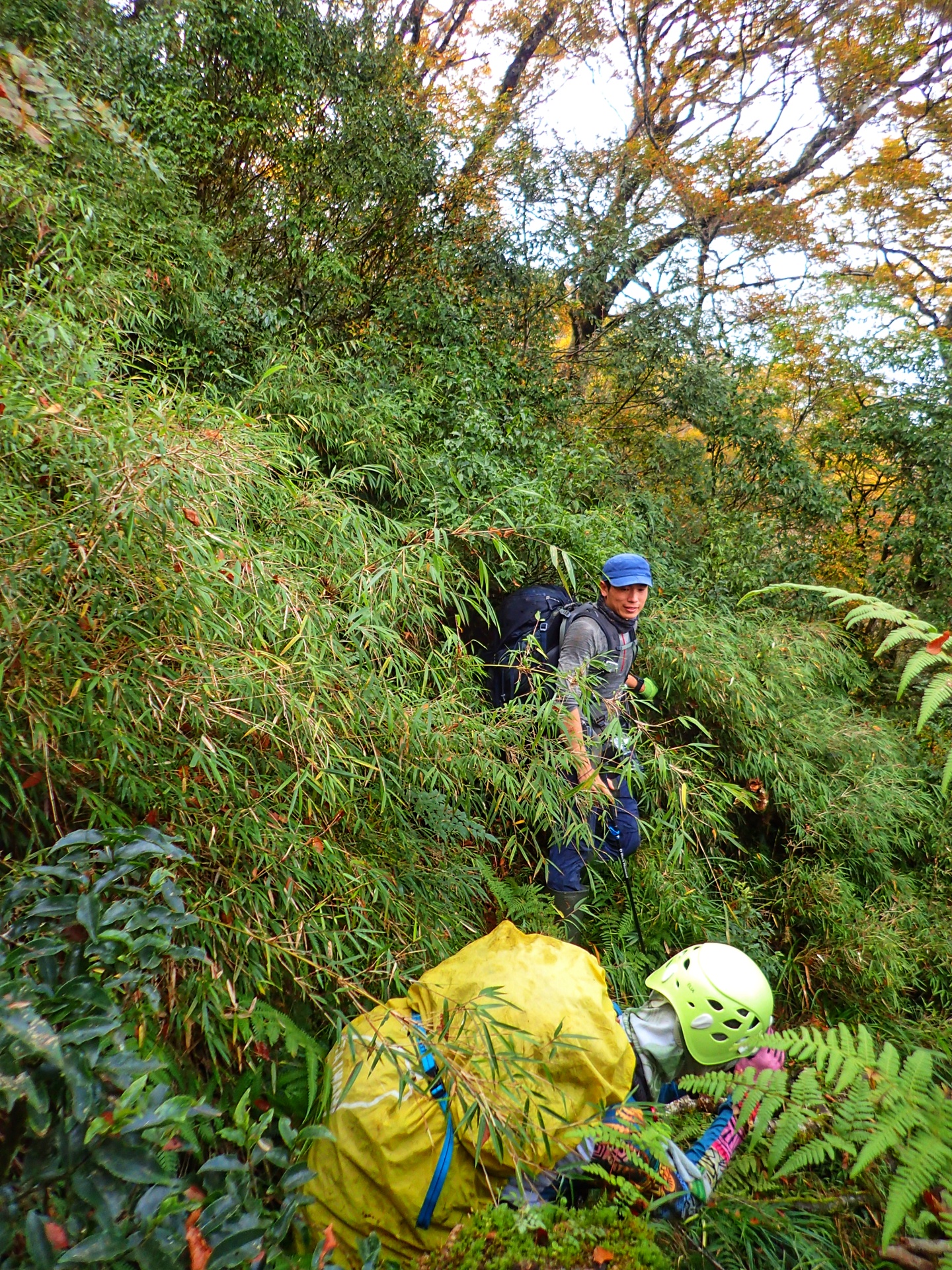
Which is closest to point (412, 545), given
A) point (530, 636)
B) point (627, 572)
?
point (530, 636)

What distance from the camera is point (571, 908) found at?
3.12m

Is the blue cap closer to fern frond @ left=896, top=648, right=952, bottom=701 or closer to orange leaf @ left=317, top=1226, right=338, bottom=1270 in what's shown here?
fern frond @ left=896, top=648, right=952, bottom=701

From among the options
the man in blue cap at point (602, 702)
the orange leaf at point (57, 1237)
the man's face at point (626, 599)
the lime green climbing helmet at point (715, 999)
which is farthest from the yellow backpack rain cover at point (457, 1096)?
the man's face at point (626, 599)

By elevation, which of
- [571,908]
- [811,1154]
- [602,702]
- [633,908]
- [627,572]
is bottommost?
[571,908]

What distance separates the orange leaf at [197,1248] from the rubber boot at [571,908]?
6.62 feet

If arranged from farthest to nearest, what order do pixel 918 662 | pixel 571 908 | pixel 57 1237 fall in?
pixel 571 908
pixel 918 662
pixel 57 1237

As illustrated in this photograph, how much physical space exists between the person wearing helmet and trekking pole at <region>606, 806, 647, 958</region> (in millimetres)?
597

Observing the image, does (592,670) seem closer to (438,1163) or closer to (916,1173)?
(438,1163)

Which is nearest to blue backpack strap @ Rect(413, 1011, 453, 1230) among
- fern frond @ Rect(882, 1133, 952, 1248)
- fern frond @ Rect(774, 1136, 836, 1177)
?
fern frond @ Rect(774, 1136, 836, 1177)

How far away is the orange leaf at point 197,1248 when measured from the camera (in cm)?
115

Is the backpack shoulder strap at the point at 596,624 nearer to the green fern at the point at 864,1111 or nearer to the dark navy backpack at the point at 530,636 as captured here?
the dark navy backpack at the point at 530,636

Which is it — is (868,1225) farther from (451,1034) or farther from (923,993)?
(923,993)

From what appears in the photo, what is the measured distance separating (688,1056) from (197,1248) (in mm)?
1553

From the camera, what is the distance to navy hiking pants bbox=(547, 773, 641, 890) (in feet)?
9.79
